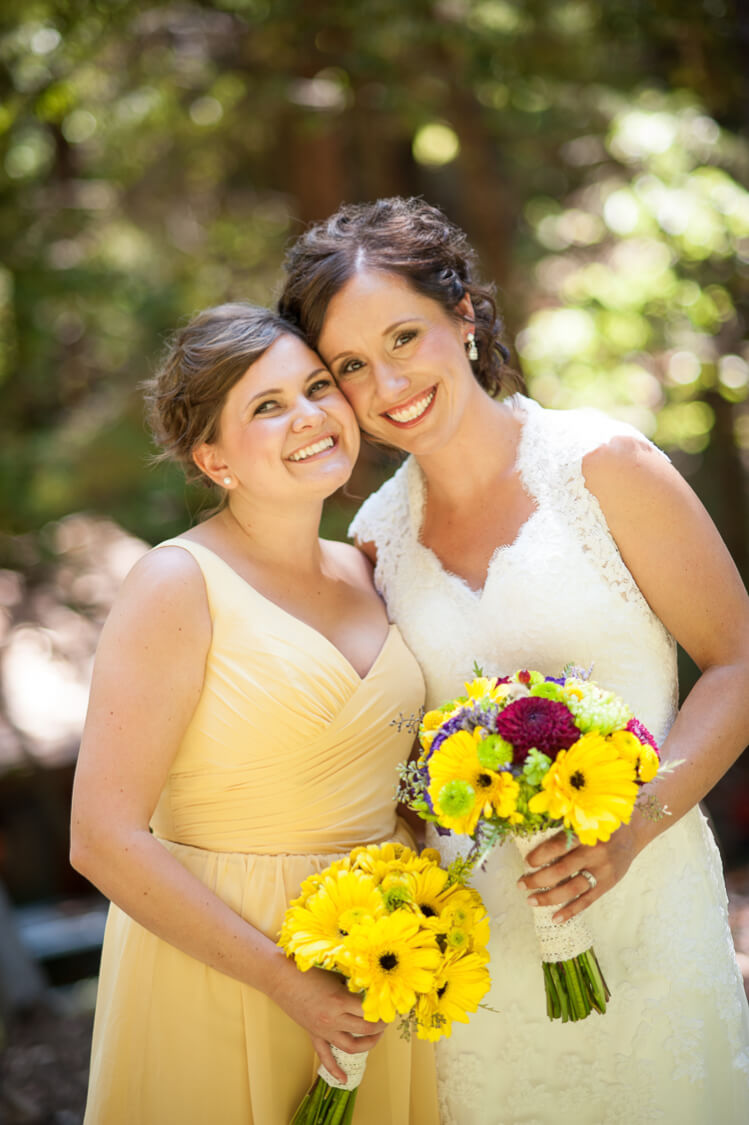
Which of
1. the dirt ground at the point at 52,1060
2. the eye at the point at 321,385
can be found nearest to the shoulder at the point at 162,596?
the eye at the point at 321,385

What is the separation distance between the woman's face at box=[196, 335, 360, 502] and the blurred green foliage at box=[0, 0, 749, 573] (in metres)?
3.13

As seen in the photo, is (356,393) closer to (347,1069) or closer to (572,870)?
(572,870)

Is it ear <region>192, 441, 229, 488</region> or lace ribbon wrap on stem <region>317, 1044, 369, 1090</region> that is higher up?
ear <region>192, 441, 229, 488</region>

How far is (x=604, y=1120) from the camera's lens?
2.75 metres

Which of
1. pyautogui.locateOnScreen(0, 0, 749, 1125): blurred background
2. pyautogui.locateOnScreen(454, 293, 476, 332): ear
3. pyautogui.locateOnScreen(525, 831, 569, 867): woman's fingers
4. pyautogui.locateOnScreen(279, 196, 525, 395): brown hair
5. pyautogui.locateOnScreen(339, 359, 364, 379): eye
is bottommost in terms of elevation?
pyautogui.locateOnScreen(0, 0, 749, 1125): blurred background

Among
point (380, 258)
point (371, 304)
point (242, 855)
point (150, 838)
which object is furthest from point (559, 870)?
point (380, 258)

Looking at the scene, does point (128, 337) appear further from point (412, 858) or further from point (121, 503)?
point (412, 858)

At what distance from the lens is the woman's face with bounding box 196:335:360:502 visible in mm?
2875

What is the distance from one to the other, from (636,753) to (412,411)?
123 cm

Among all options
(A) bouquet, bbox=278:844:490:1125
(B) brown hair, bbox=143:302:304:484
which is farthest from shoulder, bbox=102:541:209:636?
(A) bouquet, bbox=278:844:490:1125

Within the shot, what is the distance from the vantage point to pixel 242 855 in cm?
271

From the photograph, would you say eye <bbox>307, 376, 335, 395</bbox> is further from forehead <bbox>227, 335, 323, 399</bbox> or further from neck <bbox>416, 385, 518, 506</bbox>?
neck <bbox>416, 385, 518, 506</bbox>

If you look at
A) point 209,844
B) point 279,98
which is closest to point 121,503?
point 279,98

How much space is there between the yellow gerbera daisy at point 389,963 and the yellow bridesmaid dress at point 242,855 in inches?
16.3
